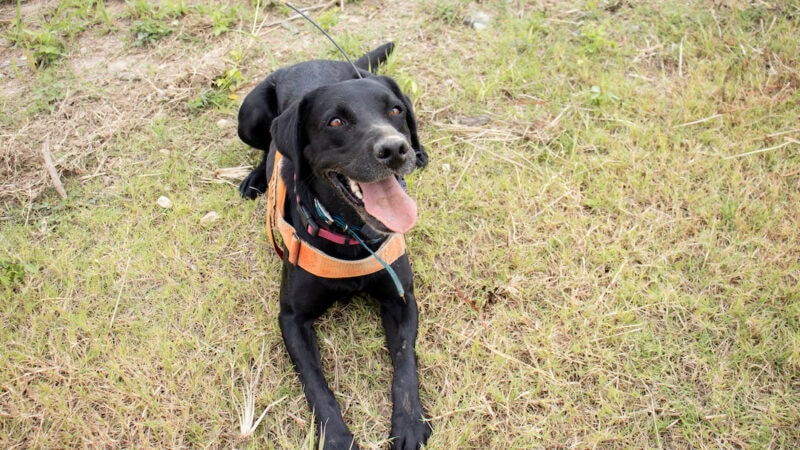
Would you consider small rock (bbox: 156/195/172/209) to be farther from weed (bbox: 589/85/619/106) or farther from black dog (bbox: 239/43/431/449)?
weed (bbox: 589/85/619/106)

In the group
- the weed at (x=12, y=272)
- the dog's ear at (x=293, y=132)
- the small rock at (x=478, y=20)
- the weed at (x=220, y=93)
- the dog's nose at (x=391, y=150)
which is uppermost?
the dog's nose at (x=391, y=150)

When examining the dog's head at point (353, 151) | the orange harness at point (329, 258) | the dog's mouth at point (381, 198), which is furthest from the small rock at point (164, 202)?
the dog's mouth at point (381, 198)

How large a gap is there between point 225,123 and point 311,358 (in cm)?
203

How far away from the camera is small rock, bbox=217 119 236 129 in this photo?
3.95m

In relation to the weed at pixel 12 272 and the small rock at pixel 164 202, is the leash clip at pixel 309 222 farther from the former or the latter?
the weed at pixel 12 272

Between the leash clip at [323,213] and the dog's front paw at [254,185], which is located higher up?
the leash clip at [323,213]

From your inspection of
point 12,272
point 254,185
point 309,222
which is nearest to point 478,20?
point 254,185

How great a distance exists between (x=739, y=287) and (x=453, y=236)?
142 cm

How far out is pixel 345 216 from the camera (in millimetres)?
2541

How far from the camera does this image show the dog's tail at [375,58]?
156 inches

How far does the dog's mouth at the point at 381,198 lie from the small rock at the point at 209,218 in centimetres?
119

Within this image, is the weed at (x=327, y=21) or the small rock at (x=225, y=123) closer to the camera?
the small rock at (x=225, y=123)

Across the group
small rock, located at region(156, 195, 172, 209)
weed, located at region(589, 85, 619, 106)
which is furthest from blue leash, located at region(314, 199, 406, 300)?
weed, located at region(589, 85, 619, 106)

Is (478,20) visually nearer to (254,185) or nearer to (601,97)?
(601,97)
